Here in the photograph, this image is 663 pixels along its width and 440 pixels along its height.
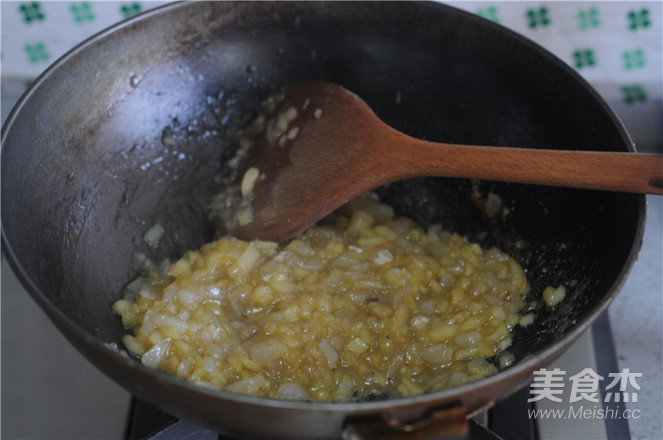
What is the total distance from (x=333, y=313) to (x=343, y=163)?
27 centimetres

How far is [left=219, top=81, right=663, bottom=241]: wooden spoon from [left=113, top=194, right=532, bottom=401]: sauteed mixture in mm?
90

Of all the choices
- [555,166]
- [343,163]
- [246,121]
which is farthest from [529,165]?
[246,121]

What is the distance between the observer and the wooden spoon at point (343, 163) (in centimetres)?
103

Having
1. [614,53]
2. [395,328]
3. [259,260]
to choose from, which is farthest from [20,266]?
[614,53]

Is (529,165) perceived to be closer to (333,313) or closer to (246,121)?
(333,313)

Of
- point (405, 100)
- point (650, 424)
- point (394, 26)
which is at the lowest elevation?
point (650, 424)

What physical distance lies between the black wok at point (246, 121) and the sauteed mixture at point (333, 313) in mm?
75

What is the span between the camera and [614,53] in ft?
5.10

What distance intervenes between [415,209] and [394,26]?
38 centimetres

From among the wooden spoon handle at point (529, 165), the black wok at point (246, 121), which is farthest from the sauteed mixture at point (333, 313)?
the wooden spoon handle at point (529, 165)

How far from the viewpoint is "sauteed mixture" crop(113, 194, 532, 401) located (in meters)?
1.09

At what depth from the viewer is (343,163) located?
125 cm

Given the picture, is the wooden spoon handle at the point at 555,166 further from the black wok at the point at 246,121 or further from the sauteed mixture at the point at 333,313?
the sauteed mixture at the point at 333,313

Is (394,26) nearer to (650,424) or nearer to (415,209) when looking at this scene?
(415,209)
